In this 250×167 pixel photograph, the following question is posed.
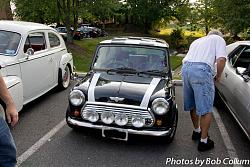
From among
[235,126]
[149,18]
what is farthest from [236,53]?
[149,18]

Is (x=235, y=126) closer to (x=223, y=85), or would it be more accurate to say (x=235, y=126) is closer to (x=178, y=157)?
(x=223, y=85)

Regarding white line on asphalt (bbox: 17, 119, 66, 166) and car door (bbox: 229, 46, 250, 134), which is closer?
white line on asphalt (bbox: 17, 119, 66, 166)

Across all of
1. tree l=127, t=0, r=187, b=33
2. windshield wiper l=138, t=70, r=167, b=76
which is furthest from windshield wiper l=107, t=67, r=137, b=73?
tree l=127, t=0, r=187, b=33

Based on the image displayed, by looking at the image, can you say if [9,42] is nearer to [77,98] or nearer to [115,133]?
[77,98]

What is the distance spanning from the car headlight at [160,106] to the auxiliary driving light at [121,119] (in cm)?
41

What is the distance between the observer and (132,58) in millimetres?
5766

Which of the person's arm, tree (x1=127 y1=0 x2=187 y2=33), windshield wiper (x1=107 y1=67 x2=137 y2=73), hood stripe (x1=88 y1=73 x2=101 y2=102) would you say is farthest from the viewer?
tree (x1=127 y1=0 x2=187 y2=33)

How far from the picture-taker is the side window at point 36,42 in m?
6.31

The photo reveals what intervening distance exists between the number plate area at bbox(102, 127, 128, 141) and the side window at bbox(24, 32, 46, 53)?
2.51 m

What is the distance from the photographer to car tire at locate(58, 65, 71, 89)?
7.70 m

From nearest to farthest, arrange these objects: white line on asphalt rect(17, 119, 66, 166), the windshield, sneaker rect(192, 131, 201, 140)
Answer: white line on asphalt rect(17, 119, 66, 166) < sneaker rect(192, 131, 201, 140) < the windshield

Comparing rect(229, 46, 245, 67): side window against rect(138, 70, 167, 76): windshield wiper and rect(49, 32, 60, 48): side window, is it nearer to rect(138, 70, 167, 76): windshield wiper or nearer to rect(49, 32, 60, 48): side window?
rect(138, 70, 167, 76): windshield wiper

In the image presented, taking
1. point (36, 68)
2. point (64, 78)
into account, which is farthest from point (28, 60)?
point (64, 78)

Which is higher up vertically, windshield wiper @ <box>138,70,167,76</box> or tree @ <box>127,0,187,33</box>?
windshield wiper @ <box>138,70,167,76</box>
